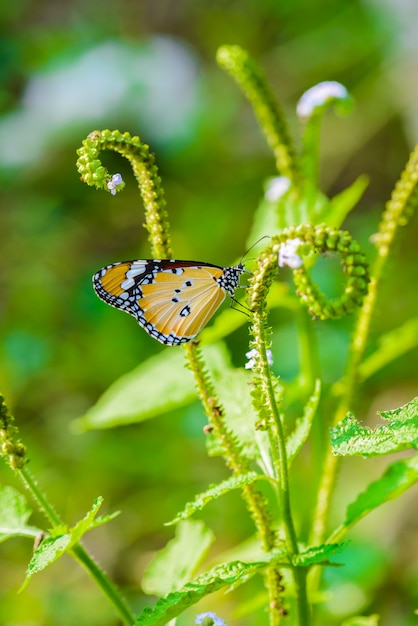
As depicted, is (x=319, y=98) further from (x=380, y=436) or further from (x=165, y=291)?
(x=380, y=436)

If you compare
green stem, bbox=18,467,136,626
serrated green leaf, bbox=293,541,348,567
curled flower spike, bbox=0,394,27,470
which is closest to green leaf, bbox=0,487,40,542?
green stem, bbox=18,467,136,626

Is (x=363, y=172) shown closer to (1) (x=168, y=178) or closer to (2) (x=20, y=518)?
(1) (x=168, y=178)

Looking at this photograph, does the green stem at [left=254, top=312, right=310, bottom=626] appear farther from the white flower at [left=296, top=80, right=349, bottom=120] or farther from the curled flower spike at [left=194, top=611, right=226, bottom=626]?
the white flower at [left=296, top=80, right=349, bottom=120]

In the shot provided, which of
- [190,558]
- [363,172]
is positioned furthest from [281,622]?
[363,172]

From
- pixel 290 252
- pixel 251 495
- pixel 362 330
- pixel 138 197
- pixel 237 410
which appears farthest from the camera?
pixel 138 197

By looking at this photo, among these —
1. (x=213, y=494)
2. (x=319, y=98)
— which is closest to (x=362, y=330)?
(x=319, y=98)

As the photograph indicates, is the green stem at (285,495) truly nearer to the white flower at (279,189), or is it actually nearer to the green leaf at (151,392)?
the green leaf at (151,392)
